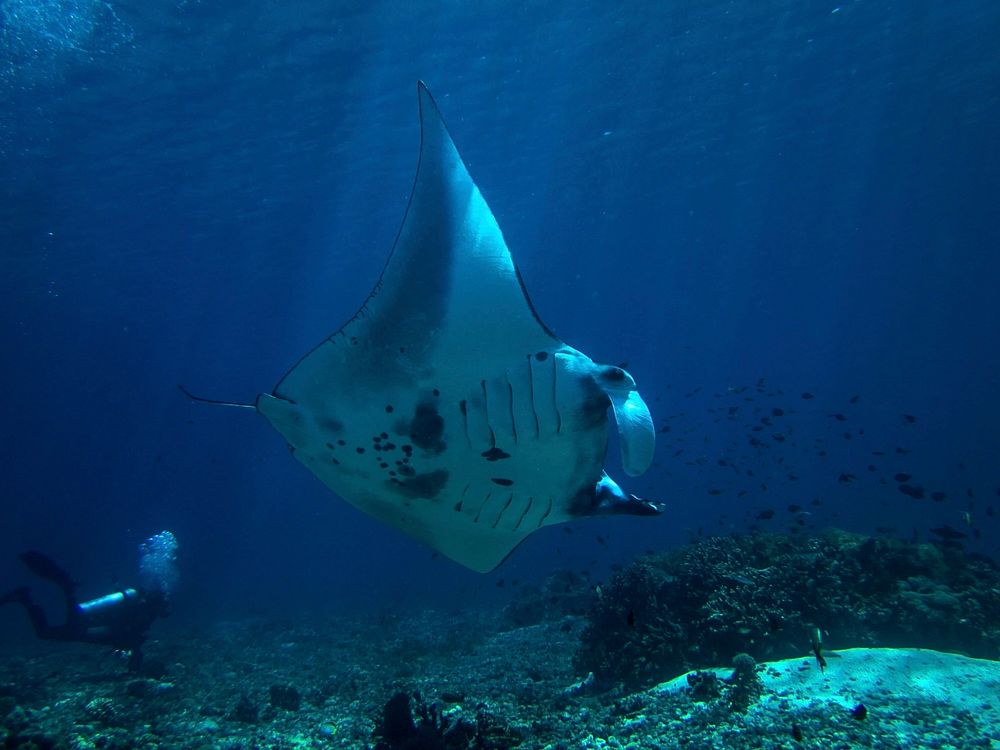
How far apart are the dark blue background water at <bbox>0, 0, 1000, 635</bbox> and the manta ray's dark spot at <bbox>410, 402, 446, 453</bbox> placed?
34.9 feet

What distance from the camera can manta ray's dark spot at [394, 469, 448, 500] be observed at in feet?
12.0

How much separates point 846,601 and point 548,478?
227 inches

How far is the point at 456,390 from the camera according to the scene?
11.0 feet

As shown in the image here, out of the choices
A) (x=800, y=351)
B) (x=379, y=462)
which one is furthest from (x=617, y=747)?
(x=800, y=351)

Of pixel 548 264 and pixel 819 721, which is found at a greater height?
pixel 548 264

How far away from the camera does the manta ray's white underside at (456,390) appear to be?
3.00m

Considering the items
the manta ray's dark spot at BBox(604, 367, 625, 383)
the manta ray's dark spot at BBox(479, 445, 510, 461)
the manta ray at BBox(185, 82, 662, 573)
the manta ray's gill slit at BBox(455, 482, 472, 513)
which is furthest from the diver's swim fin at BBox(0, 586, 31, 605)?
the manta ray's dark spot at BBox(604, 367, 625, 383)

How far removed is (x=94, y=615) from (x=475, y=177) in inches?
810

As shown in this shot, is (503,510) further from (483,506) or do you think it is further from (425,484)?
(425,484)

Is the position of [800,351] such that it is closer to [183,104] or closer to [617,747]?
[183,104]

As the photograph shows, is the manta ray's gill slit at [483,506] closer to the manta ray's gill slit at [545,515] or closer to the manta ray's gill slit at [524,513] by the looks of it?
the manta ray's gill slit at [524,513]

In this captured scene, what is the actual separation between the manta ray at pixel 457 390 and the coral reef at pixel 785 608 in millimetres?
3882

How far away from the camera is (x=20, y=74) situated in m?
14.9

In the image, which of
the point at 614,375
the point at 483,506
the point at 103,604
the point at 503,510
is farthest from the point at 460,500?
the point at 103,604
